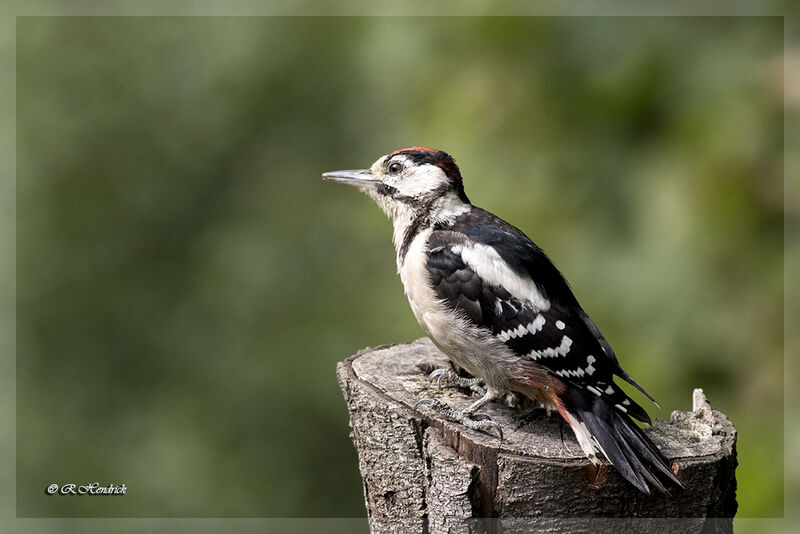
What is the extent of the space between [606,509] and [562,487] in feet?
0.47

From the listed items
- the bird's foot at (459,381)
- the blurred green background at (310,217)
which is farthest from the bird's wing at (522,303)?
the blurred green background at (310,217)

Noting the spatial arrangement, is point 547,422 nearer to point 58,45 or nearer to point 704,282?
point 704,282

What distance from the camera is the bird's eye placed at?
3.28 metres

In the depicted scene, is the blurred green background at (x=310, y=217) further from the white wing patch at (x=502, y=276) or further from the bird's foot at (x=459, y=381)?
the white wing patch at (x=502, y=276)

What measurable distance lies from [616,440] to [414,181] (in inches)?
47.4

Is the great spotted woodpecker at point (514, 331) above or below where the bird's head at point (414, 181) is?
below

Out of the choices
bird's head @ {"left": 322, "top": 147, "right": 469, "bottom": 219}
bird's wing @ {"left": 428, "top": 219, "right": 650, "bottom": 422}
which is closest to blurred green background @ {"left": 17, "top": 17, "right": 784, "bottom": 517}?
bird's head @ {"left": 322, "top": 147, "right": 469, "bottom": 219}

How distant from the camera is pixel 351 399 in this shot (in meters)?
2.91

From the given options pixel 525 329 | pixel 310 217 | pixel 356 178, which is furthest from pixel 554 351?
pixel 310 217

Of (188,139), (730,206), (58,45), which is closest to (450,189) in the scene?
(730,206)

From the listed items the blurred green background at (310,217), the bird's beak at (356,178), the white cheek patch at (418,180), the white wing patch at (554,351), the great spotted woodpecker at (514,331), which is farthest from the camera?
the blurred green background at (310,217)

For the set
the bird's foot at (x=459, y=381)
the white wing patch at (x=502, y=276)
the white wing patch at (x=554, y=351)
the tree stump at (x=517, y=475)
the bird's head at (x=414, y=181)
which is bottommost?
the tree stump at (x=517, y=475)

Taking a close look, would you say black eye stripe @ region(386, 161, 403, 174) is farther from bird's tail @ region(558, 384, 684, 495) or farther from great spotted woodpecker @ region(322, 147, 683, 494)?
bird's tail @ region(558, 384, 684, 495)

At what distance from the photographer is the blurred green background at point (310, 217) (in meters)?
3.96
